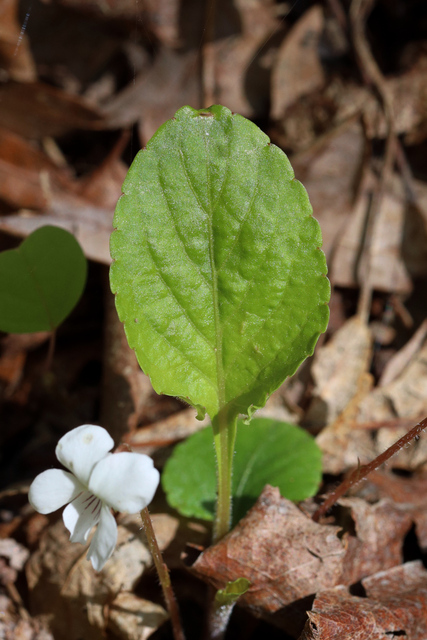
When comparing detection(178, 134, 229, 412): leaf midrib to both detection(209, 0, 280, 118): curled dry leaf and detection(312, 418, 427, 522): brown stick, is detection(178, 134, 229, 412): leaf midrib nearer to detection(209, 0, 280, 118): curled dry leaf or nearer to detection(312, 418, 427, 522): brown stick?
detection(312, 418, 427, 522): brown stick

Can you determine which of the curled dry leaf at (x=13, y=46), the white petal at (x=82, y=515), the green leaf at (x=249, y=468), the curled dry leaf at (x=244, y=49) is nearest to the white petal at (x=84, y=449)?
the white petal at (x=82, y=515)

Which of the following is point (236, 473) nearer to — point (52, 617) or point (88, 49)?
point (52, 617)

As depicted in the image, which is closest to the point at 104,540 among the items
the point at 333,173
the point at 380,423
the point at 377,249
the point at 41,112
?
the point at 380,423

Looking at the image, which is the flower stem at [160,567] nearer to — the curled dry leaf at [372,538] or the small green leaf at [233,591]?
the small green leaf at [233,591]

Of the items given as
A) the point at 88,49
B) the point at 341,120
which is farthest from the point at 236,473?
the point at 88,49

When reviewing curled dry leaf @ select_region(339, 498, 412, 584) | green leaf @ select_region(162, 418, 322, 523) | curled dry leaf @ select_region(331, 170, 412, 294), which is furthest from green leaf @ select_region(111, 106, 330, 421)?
curled dry leaf @ select_region(331, 170, 412, 294)

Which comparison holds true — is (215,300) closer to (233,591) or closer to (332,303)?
(233,591)
